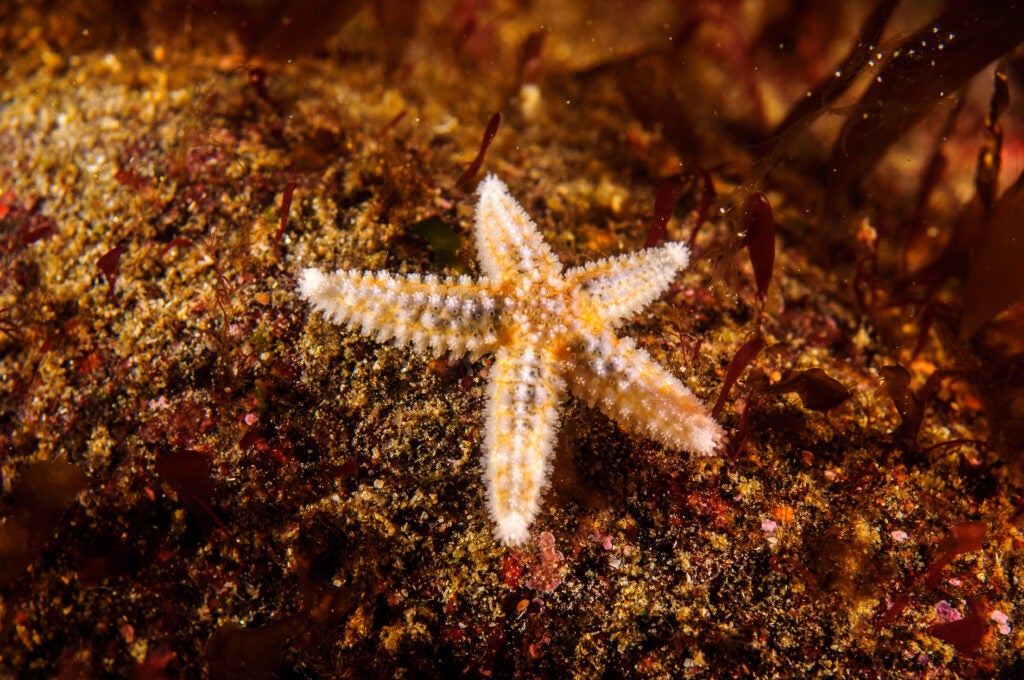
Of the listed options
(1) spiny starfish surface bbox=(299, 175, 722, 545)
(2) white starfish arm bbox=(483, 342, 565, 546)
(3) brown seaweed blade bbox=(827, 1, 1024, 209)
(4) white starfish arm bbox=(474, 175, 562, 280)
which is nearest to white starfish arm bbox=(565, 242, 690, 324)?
(1) spiny starfish surface bbox=(299, 175, 722, 545)

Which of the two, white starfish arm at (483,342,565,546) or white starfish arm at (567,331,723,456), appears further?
white starfish arm at (567,331,723,456)

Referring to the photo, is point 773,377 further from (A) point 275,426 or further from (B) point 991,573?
(A) point 275,426

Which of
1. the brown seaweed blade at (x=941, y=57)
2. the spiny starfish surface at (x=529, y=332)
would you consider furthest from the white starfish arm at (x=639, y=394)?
the brown seaweed blade at (x=941, y=57)

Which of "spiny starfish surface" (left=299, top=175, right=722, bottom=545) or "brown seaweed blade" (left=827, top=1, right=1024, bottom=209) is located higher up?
"brown seaweed blade" (left=827, top=1, right=1024, bottom=209)

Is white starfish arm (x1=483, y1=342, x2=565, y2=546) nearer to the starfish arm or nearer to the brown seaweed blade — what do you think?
the starfish arm

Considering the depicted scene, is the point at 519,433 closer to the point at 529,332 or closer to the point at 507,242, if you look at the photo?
the point at 529,332

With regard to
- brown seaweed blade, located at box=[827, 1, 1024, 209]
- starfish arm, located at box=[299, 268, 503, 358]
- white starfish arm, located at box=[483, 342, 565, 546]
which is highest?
brown seaweed blade, located at box=[827, 1, 1024, 209]

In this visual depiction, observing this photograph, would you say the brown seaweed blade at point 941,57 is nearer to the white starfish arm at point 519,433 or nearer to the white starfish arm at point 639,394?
the white starfish arm at point 639,394

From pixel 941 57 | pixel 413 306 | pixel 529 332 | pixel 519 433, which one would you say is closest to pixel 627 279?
pixel 529 332

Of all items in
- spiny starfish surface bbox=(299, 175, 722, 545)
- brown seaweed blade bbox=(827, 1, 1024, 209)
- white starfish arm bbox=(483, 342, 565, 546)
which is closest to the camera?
white starfish arm bbox=(483, 342, 565, 546)
